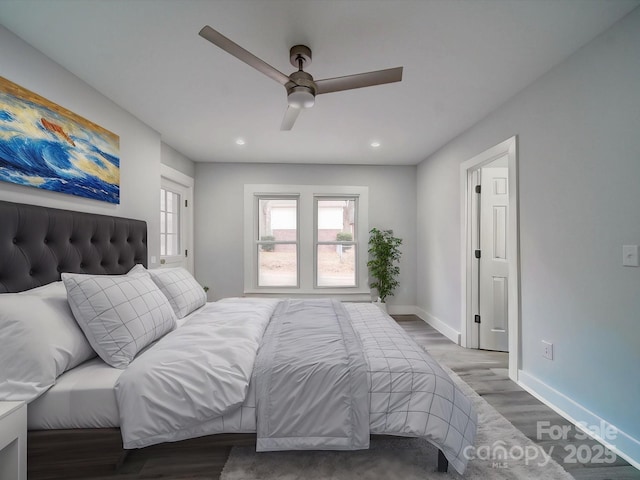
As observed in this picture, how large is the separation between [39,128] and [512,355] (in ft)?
12.3

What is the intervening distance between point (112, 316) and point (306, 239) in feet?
10.6

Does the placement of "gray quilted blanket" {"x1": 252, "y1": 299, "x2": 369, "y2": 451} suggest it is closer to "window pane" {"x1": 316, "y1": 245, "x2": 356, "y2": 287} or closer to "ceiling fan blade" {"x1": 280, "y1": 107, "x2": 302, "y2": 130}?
"ceiling fan blade" {"x1": 280, "y1": 107, "x2": 302, "y2": 130}

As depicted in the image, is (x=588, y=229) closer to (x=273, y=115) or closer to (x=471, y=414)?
(x=471, y=414)

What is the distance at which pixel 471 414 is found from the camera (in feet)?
5.04

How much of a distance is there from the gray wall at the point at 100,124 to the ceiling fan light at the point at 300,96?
1.56 metres

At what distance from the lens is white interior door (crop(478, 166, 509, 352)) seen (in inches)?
128

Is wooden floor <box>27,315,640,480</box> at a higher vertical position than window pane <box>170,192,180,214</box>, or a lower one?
lower

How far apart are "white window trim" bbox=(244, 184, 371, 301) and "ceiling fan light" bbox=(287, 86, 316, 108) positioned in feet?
9.12

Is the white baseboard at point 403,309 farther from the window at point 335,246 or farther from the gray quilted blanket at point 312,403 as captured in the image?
the gray quilted blanket at point 312,403

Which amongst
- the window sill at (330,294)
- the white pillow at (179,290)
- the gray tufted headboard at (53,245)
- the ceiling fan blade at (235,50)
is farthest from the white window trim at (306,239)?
the ceiling fan blade at (235,50)

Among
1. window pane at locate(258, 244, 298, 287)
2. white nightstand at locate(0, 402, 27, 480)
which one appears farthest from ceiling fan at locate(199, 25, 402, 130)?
window pane at locate(258, 244, 298, 287)

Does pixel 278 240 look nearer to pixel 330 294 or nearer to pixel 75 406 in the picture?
pixel 330 294

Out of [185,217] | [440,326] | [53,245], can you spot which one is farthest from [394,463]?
[185,217]

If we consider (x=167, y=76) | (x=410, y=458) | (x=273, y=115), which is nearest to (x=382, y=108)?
(x=273, y=115)
